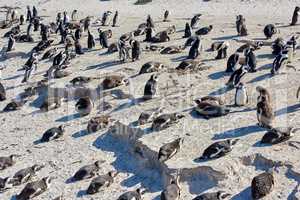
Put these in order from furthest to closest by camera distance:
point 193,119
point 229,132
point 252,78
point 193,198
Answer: point 252,78 < point 193,119 < point 229,132 < point 193,198

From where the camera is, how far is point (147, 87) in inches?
813

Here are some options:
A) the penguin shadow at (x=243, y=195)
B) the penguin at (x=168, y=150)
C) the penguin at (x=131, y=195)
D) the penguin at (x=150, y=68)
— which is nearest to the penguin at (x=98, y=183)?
the penguin at (x=131, y=195)

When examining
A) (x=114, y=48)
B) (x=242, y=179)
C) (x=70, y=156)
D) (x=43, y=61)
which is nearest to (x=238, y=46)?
(x=114, y=48)

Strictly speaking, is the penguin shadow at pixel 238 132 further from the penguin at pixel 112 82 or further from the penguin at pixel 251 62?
the penguin at pixel 112 82

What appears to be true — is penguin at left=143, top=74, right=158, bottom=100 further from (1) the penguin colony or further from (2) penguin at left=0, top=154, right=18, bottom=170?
(2) penguin at left=0, top=154, right=18, bottom=170

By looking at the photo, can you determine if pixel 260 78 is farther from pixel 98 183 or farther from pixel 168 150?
pixel 98 183

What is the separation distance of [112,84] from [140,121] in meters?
3.86

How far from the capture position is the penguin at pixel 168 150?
52.6 feet

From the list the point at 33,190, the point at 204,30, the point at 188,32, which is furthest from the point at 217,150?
the point at 204,30

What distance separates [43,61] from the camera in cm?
2822

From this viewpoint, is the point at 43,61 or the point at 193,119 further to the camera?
the point at 43,61

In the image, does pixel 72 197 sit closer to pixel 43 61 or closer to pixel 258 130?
pixel 258 130

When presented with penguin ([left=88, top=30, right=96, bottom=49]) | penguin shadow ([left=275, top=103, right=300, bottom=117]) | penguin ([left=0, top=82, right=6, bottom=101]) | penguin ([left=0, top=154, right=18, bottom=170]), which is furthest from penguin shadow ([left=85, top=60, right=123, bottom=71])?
penguin shadow ([left=275, top=103, right=300, bottom=117])

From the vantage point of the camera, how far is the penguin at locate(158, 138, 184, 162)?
16.0 meters
